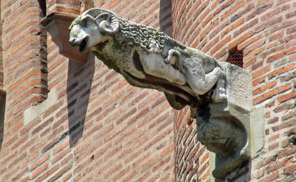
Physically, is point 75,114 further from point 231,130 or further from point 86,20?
point 86,20

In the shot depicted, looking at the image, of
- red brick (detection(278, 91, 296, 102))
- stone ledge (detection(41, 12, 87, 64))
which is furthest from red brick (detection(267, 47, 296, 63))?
stone ledge (detection(41, 12, 87, 64))

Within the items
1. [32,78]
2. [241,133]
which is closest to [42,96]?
[32,78]

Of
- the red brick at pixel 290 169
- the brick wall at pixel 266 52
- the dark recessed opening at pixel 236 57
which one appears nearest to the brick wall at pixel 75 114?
the brick wall at pixel 266 52

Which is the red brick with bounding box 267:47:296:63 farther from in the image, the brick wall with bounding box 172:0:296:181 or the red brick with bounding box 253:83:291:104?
the red brick with bounding box 253:83:291:104

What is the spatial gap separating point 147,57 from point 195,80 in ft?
1.56

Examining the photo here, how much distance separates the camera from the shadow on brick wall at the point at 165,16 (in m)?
14.5

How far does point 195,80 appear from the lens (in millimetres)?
11047

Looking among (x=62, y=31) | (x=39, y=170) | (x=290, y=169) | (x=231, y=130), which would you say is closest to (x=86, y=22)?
(x=231, y=130)

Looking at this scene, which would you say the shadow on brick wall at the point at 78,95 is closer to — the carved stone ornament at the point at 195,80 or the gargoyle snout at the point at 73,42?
the carved stone ornament at the point at 195,80

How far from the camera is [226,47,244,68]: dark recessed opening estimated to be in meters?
11.5

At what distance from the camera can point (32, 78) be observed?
1614 cm

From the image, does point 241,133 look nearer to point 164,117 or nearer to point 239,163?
point 239,163

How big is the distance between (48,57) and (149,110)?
2.01 m

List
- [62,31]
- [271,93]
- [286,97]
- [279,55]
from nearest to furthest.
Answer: [286,97], [271,93], [279,55], [62,31]
